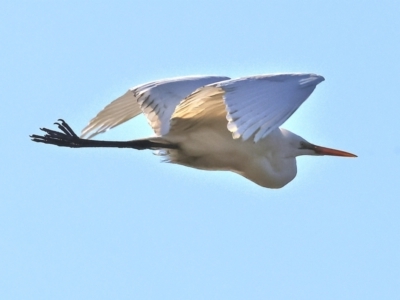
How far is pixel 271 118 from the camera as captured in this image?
9.30m

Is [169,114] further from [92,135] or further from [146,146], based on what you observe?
[92,135]

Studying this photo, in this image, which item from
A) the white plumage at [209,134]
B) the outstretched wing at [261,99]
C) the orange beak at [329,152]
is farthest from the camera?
the orange beak at [329,152]

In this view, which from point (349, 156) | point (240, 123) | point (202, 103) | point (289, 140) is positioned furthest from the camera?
point (349, 156)

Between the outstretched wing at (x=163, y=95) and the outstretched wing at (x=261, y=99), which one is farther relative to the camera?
the outstretched wing at (x=163, y=95)

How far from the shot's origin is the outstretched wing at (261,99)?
924 centimetres

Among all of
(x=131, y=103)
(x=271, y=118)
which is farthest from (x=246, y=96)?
(x=131, y=103)

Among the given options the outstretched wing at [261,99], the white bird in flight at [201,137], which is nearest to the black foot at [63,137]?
the white bird in flight at [201,137]

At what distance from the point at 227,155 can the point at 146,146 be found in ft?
2.25

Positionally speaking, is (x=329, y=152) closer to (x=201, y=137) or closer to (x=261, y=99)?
(x=201, y=137)

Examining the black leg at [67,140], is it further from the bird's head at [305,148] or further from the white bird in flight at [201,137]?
the bird's head at [305,148]

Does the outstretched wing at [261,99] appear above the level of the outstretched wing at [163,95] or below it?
below

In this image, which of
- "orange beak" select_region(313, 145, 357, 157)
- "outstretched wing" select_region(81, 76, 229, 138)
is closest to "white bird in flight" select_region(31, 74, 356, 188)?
"outstretched wing" select_region(81, 76, 229, 138)

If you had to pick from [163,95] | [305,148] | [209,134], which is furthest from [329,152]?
[163,95]

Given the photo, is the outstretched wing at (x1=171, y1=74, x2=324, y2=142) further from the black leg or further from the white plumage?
the black leg
